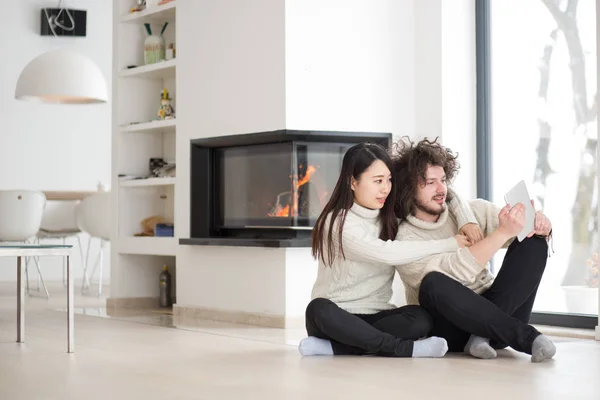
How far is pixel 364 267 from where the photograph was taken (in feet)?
11.5

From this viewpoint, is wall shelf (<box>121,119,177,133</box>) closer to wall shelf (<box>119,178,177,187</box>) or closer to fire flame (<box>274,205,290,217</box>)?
wall shelf (<box>119,178,177,187</box>)

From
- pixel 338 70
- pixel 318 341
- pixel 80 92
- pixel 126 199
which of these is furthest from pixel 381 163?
pixel 80 92

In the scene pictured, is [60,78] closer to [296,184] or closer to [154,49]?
[154,49]

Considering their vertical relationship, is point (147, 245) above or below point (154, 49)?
below

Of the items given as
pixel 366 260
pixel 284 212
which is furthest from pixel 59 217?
pixel 366 260

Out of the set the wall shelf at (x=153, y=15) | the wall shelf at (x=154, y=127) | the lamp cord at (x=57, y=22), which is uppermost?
the lamp cord at (x=57, y=22)

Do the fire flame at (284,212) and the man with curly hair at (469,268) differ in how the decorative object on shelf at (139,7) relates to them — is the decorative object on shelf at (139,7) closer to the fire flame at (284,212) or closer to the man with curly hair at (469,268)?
the fire flame at (284,212)

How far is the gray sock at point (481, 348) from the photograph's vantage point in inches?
131

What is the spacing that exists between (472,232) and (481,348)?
0.39 metres

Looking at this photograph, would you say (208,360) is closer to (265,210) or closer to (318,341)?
(318,341)

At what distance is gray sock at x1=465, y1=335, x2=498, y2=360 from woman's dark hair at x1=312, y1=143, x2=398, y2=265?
458 millimetres

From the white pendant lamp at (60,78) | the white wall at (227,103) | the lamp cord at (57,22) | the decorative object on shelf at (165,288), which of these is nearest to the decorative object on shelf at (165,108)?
the white wall at (227,103)

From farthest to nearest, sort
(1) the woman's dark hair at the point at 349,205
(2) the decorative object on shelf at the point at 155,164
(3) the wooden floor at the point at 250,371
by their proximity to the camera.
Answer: (2) the decorative object on shelf at the point at 155,164
(1) the woman's dark hair at the point at 349,205
(3) the wooden floor at the point at 250,371

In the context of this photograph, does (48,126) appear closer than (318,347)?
No
